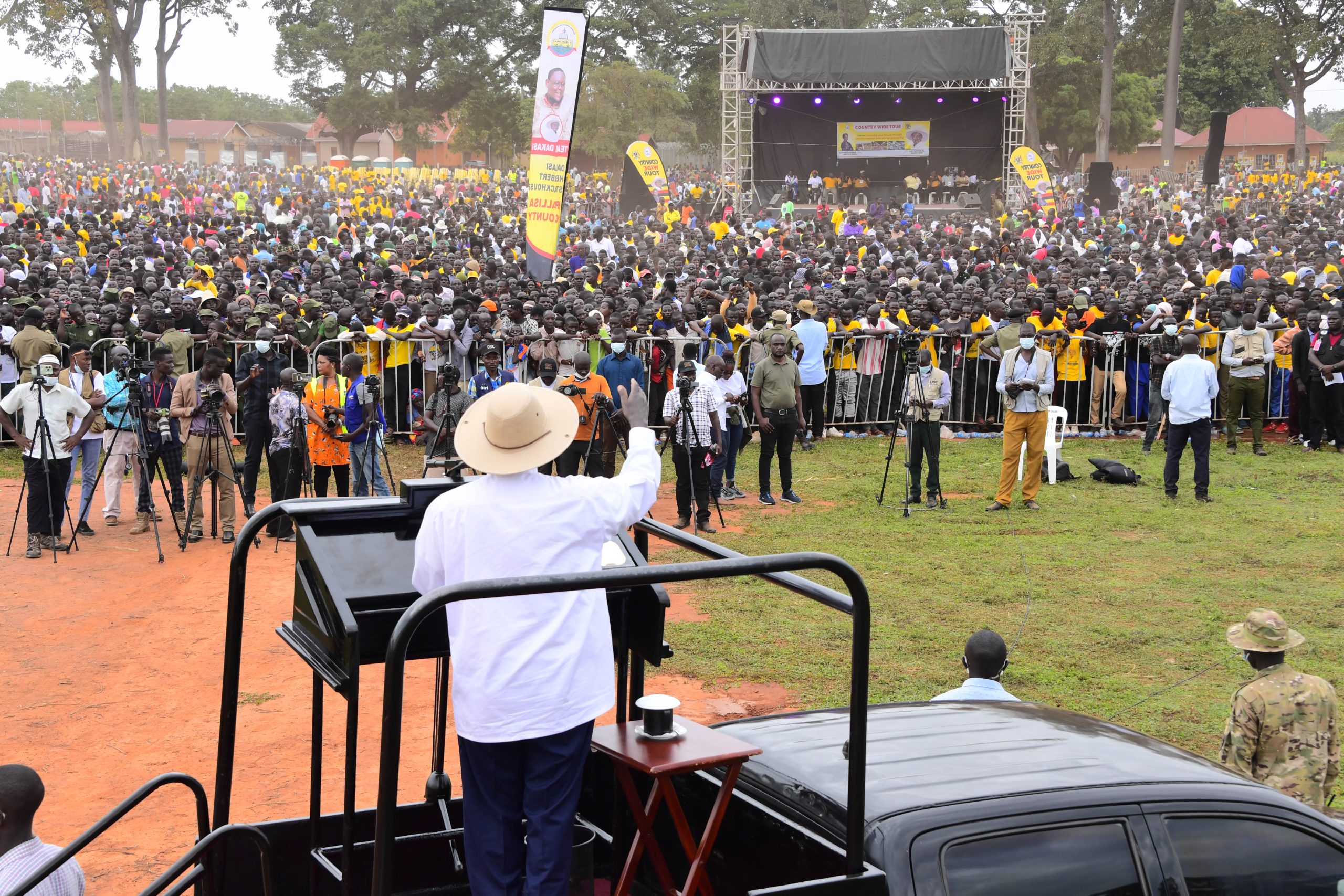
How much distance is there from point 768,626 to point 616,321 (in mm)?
6584

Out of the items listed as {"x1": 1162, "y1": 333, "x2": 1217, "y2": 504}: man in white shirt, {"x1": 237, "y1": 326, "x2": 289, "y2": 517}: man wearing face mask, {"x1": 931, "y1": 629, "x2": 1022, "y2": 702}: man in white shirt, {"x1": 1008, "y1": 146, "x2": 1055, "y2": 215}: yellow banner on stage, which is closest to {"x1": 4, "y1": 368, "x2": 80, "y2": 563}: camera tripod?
{"x1": 237, "y1": 326, "x2": 289, "y2": 517}: man wearing face mask

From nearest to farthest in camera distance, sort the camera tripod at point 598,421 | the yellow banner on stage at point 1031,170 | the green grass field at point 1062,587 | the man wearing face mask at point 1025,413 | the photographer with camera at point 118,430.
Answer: the green grass field at point 1062,587 → the photographer with camera at point 118,430 → the man wearing face mask at point 1025,413 → the camera tripod at point 598,421 → the yellow banner on stage at point 1031,170

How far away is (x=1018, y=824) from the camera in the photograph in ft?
10.7

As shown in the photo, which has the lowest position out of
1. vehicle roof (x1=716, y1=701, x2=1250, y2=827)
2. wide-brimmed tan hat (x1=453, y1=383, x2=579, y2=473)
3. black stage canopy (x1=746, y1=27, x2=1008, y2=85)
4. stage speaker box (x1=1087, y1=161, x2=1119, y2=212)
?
vehicle roof (x1=716, y1=701, x2=1250, y2=827)

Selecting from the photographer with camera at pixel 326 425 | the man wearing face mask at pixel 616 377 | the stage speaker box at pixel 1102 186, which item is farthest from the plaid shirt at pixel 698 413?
the stage speaker box at pixel 1102 186

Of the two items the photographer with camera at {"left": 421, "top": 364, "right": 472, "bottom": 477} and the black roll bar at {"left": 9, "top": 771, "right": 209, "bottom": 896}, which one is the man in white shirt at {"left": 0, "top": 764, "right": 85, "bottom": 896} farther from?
the photographer with camera at {"left": 421, "top": 364, "right": 472, "bottom": 477}

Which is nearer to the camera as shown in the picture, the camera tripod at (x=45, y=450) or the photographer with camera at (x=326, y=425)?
the camera tripod at (x=45, y=450)

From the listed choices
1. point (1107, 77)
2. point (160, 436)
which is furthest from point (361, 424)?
point (1107, 77)

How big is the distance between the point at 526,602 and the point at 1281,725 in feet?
Answer: 12.3

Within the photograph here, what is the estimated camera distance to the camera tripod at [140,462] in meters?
11.2

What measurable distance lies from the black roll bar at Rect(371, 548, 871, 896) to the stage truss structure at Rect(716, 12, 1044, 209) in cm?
3685

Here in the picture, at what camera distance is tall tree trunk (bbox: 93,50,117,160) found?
217ft

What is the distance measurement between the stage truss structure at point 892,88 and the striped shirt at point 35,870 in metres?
36.2

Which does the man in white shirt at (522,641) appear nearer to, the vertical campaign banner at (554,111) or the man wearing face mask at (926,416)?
the man wearing face mask at (926,416)
